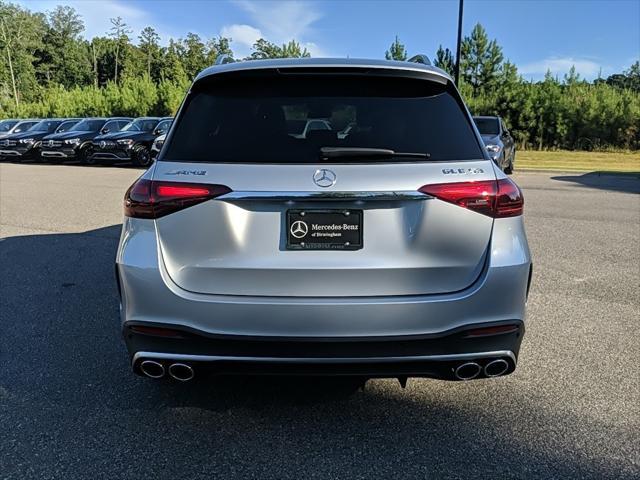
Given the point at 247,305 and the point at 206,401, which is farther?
the point at 206,401

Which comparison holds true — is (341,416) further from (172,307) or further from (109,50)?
(109,50)

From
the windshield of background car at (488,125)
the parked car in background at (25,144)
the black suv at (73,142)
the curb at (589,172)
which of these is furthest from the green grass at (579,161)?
the parked car in background at (25,144)

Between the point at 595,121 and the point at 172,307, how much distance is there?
31.0m

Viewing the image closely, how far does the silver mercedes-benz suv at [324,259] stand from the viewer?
8.18ft

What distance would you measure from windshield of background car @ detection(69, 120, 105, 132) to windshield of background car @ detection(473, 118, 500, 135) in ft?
49.3

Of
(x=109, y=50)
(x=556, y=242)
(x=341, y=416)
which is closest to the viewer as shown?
(x=341, y=416)

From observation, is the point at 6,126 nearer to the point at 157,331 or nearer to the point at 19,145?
the point at 19,145

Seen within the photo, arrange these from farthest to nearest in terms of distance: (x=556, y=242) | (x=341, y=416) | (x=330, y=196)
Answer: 1. (x=556, y=242)
2. (x=341, y=416)
3. (x=330, y=196)

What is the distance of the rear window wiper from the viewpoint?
2.59 metres

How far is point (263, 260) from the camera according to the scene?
8.19 ft

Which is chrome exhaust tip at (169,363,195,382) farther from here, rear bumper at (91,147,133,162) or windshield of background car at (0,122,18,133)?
windshield of background car at (0,122,18,133)

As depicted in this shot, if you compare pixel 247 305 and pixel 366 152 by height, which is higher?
pixel 366 152

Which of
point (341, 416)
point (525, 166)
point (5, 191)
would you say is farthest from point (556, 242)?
point (525, 166)

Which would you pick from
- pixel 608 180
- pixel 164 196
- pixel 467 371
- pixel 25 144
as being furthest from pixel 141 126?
pixel 467 371
